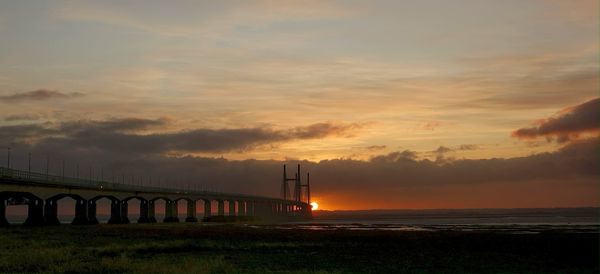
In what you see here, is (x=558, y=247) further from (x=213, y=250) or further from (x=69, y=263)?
(x=69, y=263)

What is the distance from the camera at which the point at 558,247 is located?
48250 millimetres

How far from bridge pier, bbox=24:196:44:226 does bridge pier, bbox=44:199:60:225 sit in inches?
86.9

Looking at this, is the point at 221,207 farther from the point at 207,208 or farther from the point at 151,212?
the point at 151,212

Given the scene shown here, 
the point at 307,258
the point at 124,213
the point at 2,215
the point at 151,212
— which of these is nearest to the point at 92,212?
the point at 124,213

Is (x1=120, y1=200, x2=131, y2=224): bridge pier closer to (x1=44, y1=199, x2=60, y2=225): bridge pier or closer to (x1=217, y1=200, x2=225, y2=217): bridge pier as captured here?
(x1=44, y1=199, x2=60, y2=225): bridge pier

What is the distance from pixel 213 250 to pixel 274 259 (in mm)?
7846

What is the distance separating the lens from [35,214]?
102 m

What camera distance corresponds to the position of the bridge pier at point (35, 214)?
10099cm

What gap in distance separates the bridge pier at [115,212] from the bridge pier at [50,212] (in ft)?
72.1

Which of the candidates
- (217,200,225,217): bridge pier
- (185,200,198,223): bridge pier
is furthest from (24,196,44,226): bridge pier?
(217,200,225,217): bridge pier

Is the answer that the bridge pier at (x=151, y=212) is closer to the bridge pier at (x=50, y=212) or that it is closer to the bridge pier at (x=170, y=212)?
the bridge pier at (x=170, y=212)

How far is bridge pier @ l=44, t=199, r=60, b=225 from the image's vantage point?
105m

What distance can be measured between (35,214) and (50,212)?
193 inches

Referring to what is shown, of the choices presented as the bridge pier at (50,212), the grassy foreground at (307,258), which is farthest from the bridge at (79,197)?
the grassy foreground at (307,258)
